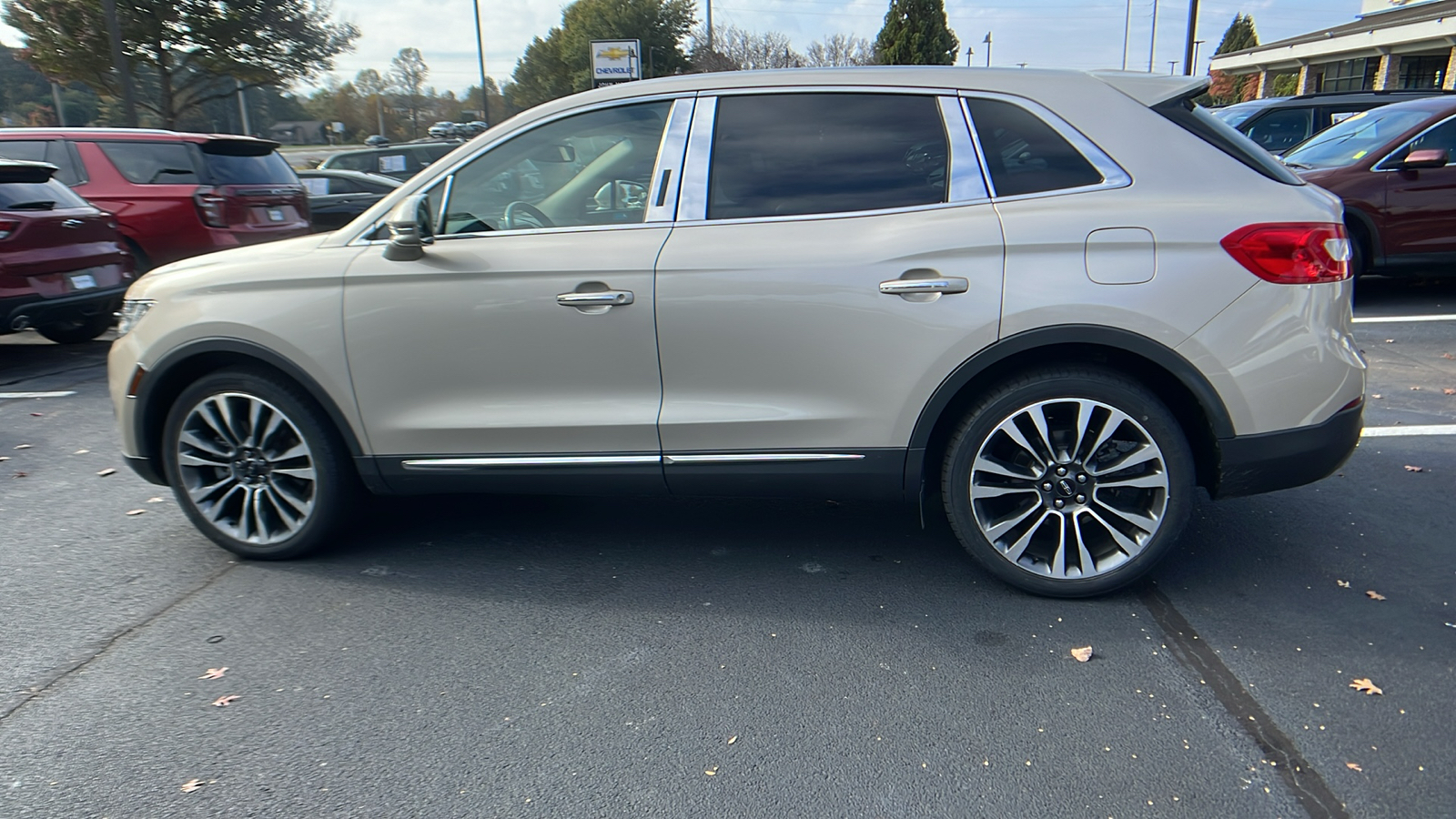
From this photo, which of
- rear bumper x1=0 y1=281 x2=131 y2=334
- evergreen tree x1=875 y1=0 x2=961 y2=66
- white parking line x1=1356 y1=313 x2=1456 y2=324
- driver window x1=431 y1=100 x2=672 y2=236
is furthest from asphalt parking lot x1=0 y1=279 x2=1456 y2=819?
evergreen tree x1=875 y1=0 x2=961 y2=66

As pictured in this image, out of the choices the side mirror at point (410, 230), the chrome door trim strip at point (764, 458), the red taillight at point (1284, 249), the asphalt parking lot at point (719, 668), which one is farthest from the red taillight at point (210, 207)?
the red taillight at point (1284, 249)

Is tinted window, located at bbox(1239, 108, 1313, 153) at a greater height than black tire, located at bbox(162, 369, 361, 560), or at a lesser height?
greater

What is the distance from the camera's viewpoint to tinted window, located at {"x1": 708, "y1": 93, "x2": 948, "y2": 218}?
3.40 m

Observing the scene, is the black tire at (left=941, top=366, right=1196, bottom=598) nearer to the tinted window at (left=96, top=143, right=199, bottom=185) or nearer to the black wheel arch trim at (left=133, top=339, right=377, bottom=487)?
the black wheel arch trim at (left=133, top=339, right=377, bottom=487)

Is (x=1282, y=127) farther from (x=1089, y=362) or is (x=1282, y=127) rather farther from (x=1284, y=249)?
(x=1089, y=362)

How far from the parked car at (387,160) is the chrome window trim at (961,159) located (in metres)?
14.7

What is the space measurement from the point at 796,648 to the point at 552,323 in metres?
1.40

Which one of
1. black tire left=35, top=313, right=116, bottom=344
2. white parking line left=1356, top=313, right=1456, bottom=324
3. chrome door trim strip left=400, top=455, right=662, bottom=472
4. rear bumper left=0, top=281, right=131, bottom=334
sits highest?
rear bumper left=0, top=281, right=131, bottom=334

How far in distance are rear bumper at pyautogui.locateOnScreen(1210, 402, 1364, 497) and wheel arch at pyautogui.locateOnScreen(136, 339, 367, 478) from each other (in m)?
3.13

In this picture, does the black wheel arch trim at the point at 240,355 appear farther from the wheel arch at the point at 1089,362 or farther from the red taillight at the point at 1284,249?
the red taillight at the point at 1284,249

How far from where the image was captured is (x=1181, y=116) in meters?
3.32

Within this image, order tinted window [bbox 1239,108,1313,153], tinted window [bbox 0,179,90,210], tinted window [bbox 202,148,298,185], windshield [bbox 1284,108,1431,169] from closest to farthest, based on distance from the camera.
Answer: tinted window [bbox 0,179,90,210]
windshield [bbox 1284,108,1431,169]
tinted window [bbox 202,148,298,185]
tinted window [bbox 1239,108,1313,153]

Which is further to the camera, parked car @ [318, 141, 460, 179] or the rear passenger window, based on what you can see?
parked car @ [318, 141, 460, 179]

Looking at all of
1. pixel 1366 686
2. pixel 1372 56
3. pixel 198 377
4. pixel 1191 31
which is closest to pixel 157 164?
pixel 198 377
